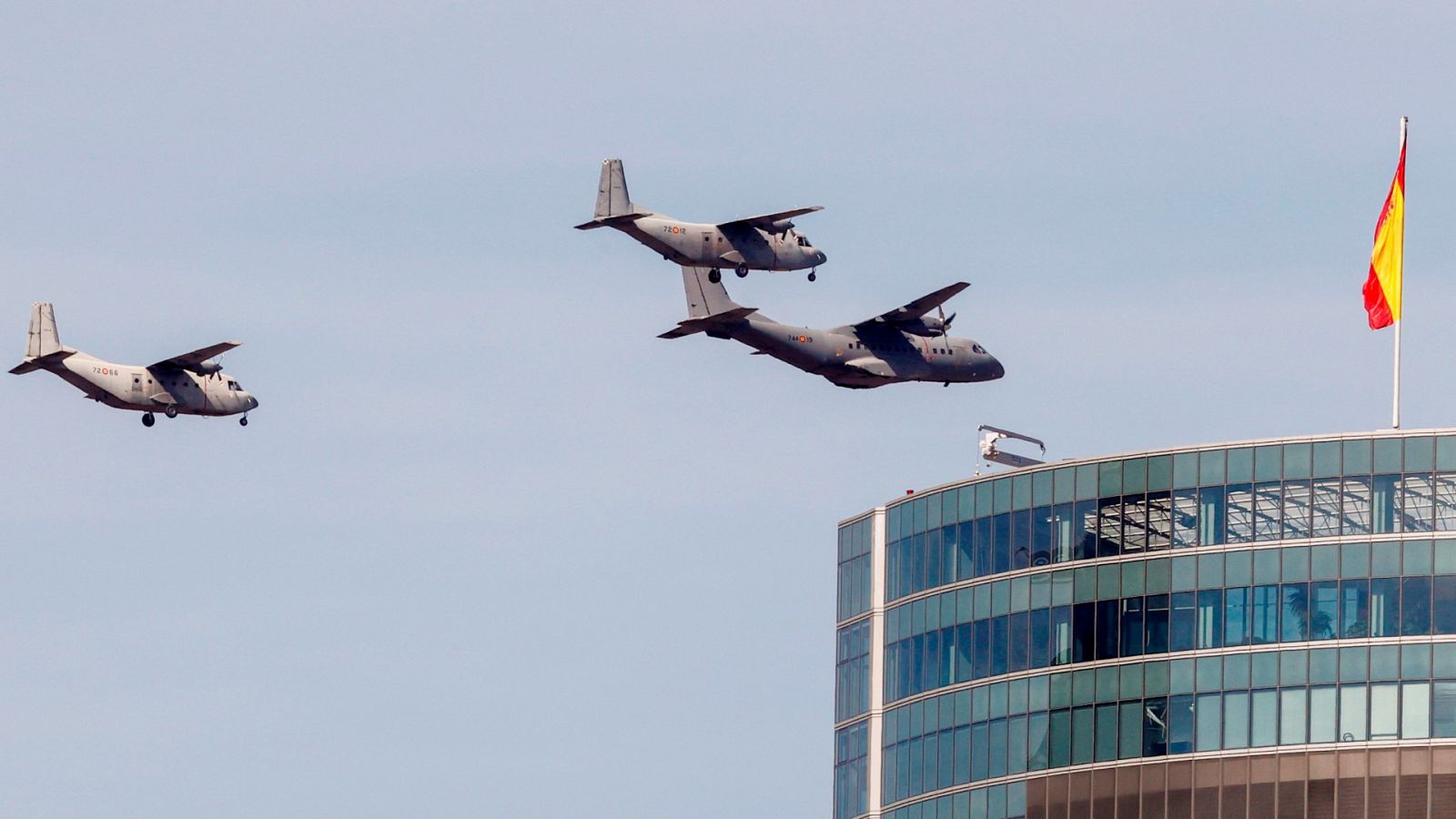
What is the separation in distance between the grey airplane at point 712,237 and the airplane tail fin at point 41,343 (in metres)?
31.6

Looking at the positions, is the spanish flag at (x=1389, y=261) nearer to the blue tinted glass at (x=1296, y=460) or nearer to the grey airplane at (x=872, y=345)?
the blue tinted glass at (x=1296, y=460)

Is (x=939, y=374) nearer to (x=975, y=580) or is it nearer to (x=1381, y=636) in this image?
(x=975, y=580)

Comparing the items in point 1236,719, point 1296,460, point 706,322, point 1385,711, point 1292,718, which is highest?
point 706,322

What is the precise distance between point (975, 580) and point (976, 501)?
3.49 metres

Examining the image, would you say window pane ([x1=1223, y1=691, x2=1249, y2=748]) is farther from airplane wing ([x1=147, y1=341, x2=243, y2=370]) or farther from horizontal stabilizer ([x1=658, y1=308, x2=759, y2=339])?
airplane wing ([x1=147, y1=341, x2=243, y2=370])

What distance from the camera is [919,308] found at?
121m

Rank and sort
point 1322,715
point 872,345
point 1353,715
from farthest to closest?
point 872,345 → point 1322,715 → point 1353,715

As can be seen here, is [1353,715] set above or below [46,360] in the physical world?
below

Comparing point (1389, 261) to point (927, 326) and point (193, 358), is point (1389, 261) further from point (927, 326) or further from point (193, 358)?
point (193, 358)

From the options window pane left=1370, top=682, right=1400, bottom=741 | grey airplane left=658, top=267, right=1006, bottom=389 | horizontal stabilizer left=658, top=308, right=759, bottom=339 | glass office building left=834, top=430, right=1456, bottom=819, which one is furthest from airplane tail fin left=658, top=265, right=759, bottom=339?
window pane left=1370, top=682, right=1400, bottom=741

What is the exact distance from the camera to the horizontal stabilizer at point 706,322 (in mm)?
110312

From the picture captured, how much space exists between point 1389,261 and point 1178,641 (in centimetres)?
1869

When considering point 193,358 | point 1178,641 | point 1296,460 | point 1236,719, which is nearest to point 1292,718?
point 1236,719

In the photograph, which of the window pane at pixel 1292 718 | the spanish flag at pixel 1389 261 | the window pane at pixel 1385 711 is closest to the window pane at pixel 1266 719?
the window pane at pixel 1292 718
